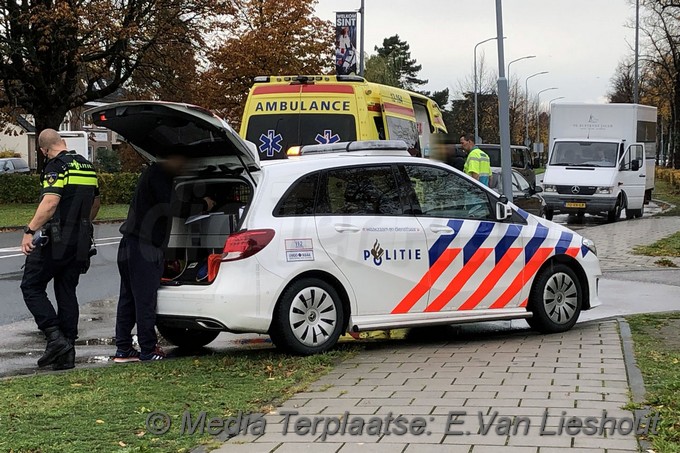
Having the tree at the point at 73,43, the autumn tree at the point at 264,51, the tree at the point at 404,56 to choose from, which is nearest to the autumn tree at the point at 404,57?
the tree at the point at 404,56

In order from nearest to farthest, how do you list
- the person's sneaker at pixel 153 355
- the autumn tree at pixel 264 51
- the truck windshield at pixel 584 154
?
the person's sneaker at pixel 153 355, the truck windshield at pixel 584 154, the autumn tree at pixel 264 51

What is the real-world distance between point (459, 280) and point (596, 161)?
62.6ft

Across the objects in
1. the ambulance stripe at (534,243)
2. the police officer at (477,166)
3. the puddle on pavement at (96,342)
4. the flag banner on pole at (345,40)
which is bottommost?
the puddle on pavement at (96,342)

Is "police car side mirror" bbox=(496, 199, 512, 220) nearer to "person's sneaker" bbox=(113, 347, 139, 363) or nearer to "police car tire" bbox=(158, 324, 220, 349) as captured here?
"police car tire" bbox=(158, 324, 220, 349)

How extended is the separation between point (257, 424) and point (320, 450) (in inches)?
Result: 25.5

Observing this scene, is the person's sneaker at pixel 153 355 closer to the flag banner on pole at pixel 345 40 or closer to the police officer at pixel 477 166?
the police officer at pixel 477 166

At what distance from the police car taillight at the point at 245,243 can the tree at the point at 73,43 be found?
25.2 m

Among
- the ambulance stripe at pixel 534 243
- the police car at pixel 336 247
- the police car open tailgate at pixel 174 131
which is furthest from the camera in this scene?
the ambulance stripe at pixel 534 243

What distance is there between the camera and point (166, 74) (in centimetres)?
3516

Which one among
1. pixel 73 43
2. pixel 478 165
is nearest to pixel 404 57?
pixel 73 43

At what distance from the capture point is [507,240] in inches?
337

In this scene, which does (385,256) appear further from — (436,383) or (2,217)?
(2,217)

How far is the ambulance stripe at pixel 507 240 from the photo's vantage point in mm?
8516

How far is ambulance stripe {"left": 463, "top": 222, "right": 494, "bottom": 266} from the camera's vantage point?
834cm
